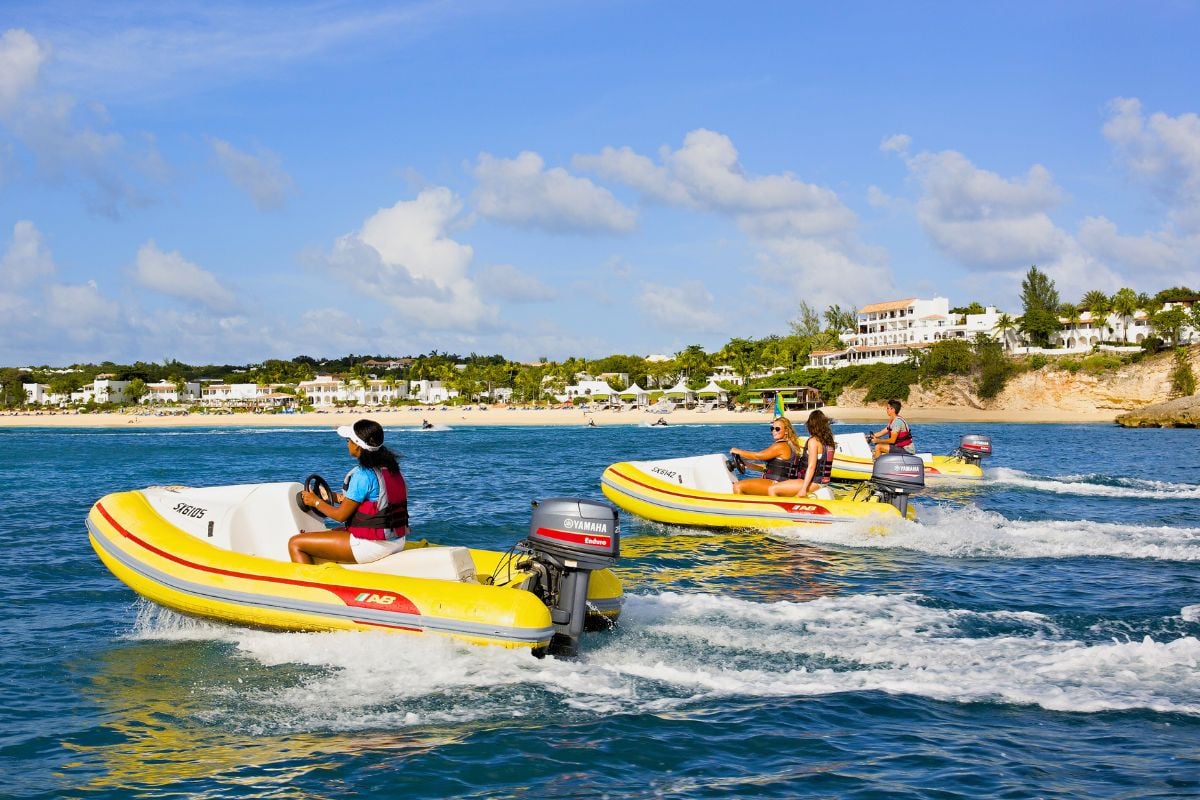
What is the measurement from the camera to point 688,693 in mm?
7180

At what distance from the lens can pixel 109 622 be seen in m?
9.87

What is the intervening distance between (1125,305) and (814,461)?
8954 centimetres

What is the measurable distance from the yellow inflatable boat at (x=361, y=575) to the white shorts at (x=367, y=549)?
0.23 feet

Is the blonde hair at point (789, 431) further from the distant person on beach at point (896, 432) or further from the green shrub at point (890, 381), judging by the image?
the green shrub at point (890, 381)

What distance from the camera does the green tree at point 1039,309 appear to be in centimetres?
9131

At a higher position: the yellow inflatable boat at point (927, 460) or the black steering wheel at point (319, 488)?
the black steering wheel at point (319, 488)

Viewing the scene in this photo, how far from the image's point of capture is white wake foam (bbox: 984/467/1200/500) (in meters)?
20.9

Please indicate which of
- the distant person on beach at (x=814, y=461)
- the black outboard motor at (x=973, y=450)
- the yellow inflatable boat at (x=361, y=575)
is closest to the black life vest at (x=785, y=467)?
Answer: the distant person on beach at (x=814, y=461)

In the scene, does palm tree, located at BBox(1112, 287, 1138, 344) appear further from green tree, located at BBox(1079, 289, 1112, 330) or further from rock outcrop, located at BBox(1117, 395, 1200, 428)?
rock outcrop, located at BBox(1117, 395, 1200, 428)

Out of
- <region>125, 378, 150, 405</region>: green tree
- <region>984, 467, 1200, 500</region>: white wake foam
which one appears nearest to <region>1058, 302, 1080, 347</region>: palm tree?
<region>984, 467, 1200, 500</region>: white wake foam

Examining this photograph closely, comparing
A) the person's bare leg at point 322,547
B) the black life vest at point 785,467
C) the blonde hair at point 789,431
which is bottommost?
the person's bare leg at point 322,547

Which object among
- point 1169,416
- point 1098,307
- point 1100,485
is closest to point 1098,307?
point 1098,307

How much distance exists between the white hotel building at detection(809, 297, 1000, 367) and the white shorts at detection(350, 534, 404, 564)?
88262 millimetres

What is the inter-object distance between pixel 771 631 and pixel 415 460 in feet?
96.4
